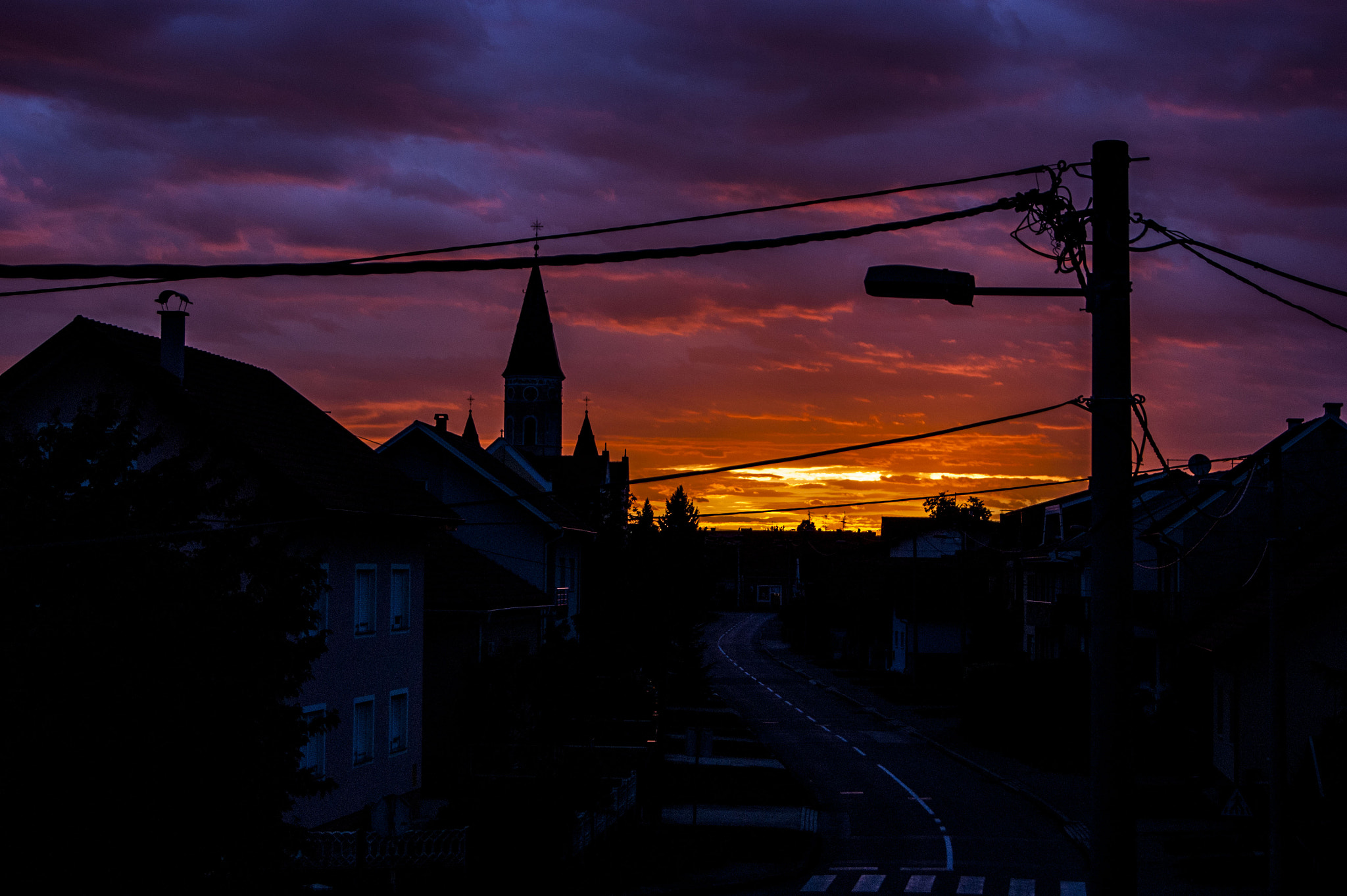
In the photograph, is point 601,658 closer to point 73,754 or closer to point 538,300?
point 73,754

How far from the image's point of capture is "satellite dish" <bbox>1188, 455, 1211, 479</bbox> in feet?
51.7

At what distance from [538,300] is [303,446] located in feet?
395

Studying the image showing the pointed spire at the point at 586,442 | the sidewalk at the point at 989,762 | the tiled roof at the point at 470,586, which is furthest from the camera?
the pointed spire at the point at 586,442

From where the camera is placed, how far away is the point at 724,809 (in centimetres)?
3212

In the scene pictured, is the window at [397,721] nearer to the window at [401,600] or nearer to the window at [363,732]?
the window at [363,732]

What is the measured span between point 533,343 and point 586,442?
14016 mm

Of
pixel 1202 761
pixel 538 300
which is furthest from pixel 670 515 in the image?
pixel 538 300

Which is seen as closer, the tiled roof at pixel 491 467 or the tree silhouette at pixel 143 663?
the tree silhouette at pixel 143 663

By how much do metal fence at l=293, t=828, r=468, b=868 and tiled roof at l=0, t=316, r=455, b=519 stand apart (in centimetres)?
614

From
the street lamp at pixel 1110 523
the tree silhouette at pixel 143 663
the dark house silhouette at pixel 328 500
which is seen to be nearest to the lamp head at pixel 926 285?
the street lamp at pixel 1110 523

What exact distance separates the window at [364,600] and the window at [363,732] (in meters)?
1.57

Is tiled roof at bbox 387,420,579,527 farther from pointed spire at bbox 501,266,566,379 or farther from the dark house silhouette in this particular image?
pointed spire at bbox 501,266,566,379

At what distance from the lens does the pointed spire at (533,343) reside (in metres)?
148

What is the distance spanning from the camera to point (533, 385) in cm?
14812
